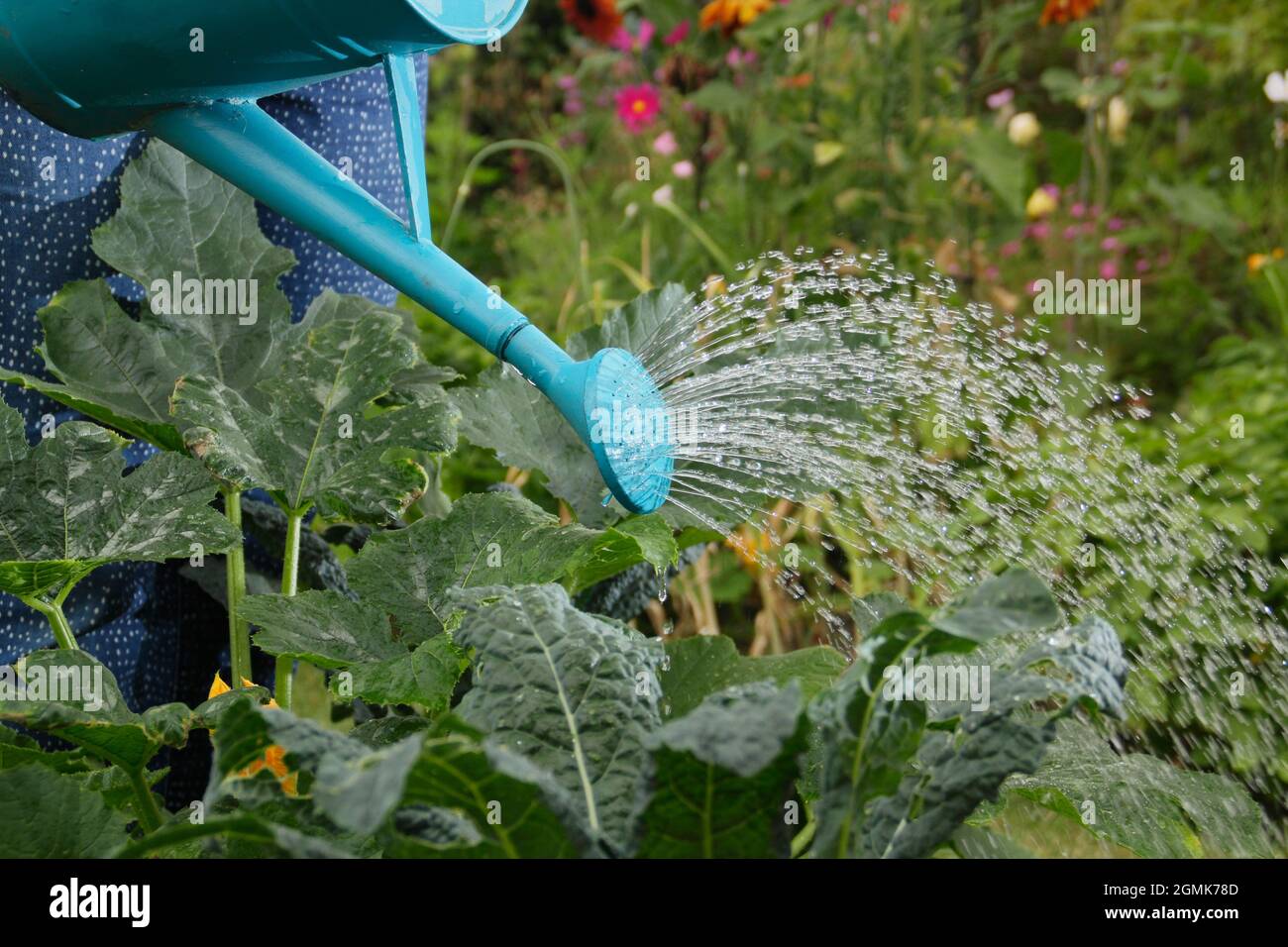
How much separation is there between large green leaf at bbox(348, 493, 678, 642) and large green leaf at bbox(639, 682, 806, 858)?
0.28 metres

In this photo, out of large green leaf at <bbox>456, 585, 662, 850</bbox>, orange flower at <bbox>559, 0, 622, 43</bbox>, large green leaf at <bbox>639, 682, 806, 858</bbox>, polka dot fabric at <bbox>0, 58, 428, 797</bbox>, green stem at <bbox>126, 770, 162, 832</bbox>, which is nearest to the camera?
large green leaf at <bbox>639, 682, 806, 858</bbox>

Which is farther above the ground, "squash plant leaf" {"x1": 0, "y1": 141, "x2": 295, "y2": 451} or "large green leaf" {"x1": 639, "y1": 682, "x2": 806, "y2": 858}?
"squash plant leaf" {"x1": 0, "y1": 141, "x2": 295, "y2": 451}

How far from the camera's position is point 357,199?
101cm

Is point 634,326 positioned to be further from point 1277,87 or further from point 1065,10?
point 1277,87

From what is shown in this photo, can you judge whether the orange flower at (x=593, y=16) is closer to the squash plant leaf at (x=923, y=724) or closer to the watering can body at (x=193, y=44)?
the watering can body at (x=193, y=44)

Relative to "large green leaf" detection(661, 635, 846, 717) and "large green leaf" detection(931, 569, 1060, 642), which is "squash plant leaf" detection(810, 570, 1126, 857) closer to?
"large green leaf" detection(931, 569, 1060, 642)

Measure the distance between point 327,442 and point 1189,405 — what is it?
2209 mm

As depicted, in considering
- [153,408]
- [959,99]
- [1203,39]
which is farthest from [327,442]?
[1203,39]

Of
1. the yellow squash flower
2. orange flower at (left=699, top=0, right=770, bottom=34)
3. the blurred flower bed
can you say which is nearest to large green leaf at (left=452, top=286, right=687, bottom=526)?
the blurred flower bed

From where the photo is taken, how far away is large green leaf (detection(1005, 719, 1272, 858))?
0.88m

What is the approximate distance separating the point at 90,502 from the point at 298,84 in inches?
14.1

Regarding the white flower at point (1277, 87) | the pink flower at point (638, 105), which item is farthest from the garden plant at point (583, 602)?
the pink flower at point (638, 105)

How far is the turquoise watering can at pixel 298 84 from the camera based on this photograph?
36.8 inches
